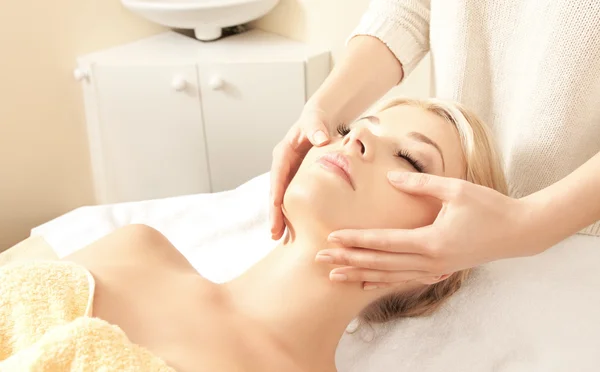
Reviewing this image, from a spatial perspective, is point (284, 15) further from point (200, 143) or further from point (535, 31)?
point (535, 31)

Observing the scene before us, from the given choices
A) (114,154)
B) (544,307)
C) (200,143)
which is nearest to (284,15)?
(200,143)

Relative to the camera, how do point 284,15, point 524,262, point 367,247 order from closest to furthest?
point 367,247
point 524,262
point 284,15

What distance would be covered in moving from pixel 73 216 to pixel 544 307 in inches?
46.1

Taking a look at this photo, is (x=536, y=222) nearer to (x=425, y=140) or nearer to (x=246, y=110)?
(x=425, y=140)

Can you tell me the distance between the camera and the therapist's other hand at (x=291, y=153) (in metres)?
1.27

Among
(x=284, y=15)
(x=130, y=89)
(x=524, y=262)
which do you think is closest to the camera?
(x=524, y=262)

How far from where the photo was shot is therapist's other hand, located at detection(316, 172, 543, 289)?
1.01 meters

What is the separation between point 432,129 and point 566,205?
0.32 metres

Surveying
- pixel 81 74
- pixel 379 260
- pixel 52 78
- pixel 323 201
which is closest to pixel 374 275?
pixel 379 260

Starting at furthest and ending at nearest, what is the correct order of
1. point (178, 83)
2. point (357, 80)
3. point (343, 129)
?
point (178, 83), point (357, 80), point (343, 129)

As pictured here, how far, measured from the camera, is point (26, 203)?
2.61m

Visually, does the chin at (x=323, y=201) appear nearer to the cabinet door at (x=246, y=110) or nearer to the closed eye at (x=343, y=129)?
the closed eye at (x=343, y=129)

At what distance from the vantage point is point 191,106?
8.16 ft

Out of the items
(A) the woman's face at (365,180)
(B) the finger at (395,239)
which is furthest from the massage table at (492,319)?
(B) the finger at (395,239)
